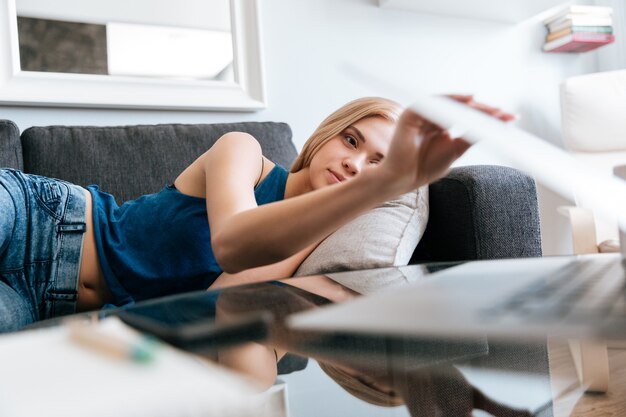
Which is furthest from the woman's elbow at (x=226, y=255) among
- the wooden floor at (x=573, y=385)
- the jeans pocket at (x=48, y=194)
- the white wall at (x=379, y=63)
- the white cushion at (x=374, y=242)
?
the white wall at (x=379, y=63)

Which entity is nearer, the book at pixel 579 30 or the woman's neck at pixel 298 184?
the woman's neck at pixel 298 184

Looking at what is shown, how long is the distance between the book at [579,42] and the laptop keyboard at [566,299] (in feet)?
7.32

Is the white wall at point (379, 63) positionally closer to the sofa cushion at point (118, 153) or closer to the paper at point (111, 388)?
the sofa cushion at point (118, 153)

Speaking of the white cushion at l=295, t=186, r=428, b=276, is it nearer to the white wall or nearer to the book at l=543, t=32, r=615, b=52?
the white wall

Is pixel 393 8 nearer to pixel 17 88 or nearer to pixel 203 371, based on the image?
pixel 17 88

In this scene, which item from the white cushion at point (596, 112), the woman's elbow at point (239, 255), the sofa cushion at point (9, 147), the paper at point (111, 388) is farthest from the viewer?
the white cushion at point (596, 112)

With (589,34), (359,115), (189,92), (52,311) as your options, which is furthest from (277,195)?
(589,34)

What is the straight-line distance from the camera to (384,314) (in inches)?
11.4

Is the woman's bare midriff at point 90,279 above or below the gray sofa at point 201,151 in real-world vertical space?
below

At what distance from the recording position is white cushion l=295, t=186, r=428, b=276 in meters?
1.00

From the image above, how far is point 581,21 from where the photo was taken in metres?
2.37

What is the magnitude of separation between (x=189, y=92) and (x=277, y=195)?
841mm

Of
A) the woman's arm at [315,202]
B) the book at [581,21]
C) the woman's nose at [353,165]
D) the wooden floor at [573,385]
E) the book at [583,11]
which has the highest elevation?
the book at [583,11]

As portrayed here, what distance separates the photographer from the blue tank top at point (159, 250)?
3.59ft
